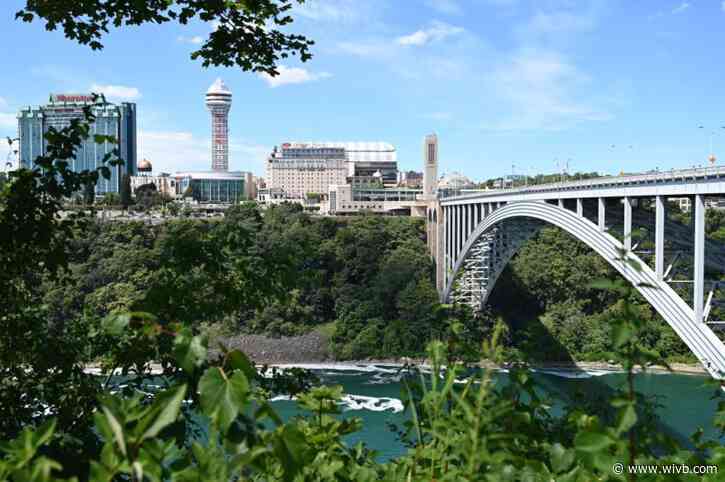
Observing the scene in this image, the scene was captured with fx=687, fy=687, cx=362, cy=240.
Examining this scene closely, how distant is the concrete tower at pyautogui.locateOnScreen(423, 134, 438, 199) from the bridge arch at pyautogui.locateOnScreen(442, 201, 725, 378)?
64.5 ft

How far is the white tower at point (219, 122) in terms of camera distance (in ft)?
388

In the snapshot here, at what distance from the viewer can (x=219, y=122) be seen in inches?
4663

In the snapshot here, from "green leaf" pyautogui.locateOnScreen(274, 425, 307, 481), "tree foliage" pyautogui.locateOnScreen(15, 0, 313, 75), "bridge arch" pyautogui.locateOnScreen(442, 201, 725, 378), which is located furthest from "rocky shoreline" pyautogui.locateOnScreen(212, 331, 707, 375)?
"green leaf" pyautogui.locateOnScreen(274, 425, 307, 481)

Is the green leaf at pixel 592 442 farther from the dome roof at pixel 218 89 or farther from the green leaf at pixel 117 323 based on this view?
the dome roof at pixel 218 89

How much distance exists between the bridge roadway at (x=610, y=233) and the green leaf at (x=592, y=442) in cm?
34

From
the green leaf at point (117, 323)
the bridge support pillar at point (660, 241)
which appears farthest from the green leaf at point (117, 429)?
the bridge support pillar at point (660, 241)

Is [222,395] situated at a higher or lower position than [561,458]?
higher

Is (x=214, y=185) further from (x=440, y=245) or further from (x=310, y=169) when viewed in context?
(x=440, y=245)

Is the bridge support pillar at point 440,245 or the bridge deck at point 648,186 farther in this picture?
the bridge support pillar at point 440,245

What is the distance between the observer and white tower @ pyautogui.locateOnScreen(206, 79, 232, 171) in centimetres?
11812

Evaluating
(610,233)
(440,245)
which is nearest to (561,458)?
(610,233)

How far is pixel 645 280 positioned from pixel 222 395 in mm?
6282

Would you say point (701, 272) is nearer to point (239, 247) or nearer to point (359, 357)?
point (239, 247)

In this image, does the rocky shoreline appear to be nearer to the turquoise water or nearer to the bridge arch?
the turquoise water
